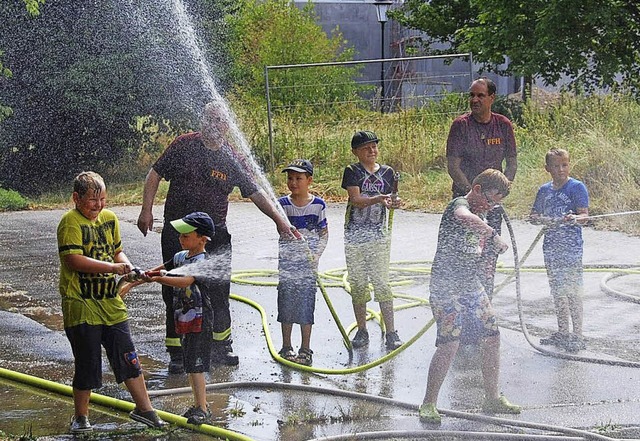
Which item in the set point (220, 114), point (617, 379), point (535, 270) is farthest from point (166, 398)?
point (535, 270)

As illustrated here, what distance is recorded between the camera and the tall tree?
16.4 meters

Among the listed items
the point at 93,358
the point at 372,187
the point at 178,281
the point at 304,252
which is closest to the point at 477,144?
the point at 372,187

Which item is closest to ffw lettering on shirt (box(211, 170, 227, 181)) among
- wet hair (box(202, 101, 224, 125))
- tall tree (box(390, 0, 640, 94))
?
wet hair (box(202, 101, 224, 125))

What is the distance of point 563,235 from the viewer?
6934 mm

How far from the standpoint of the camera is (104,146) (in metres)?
18.5

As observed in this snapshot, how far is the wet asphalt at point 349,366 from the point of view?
207 inches

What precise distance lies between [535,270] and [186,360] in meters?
4.86

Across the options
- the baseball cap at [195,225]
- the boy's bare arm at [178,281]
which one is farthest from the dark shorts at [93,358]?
the baseball cap at [195,225]

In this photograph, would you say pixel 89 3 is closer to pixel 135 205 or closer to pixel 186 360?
pixel 135 205

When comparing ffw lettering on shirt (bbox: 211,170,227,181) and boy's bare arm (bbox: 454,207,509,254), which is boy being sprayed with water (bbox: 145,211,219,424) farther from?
boy's bare arm (bbox: 454,207,509,254)

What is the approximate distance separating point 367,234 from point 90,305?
232 cm

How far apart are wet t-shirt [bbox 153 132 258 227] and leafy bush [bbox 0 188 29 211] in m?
10.3

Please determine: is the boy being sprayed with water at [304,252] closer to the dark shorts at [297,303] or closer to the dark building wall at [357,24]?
the dark shorts at [297,303]

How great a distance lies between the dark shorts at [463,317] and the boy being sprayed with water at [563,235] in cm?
150
